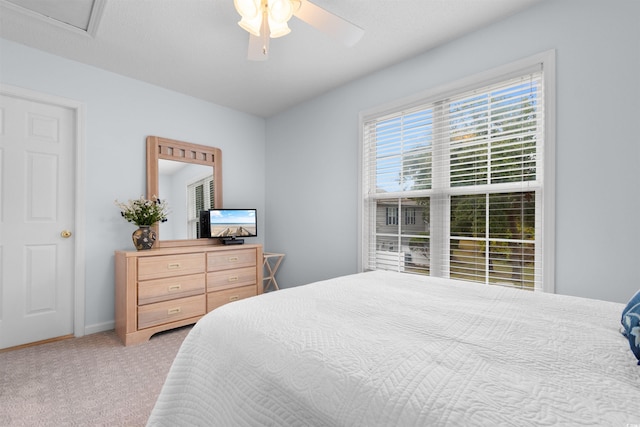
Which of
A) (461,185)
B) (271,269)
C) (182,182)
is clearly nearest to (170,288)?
(182,182)

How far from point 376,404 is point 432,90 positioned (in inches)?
98.5

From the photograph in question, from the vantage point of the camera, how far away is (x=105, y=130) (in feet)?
9.58

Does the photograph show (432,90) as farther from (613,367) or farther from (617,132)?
(613,367)

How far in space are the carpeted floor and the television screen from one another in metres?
1.21

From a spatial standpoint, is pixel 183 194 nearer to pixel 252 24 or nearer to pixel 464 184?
pixel 252 24

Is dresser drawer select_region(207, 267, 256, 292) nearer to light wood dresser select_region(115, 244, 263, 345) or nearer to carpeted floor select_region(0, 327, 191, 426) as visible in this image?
light wood dresser select_region(115, 244, 263, 345)

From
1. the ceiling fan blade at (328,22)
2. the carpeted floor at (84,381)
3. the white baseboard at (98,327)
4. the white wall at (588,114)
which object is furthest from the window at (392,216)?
the white baseboard at (98,327)

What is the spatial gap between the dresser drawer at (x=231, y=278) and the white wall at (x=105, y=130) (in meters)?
0.91

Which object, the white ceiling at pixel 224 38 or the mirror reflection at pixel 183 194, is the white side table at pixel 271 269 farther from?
the white ceiling at pixel 224 38

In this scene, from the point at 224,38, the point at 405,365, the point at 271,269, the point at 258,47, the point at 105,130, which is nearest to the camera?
the point at 405,365

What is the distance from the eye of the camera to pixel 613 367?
0.76m

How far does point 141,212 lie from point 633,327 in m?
3.33

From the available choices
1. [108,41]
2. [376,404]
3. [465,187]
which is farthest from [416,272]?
[108,41]

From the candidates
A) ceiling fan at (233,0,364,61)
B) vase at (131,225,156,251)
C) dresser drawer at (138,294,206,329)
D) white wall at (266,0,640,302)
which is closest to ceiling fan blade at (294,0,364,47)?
ceiling fan at (233,0,364,61)
